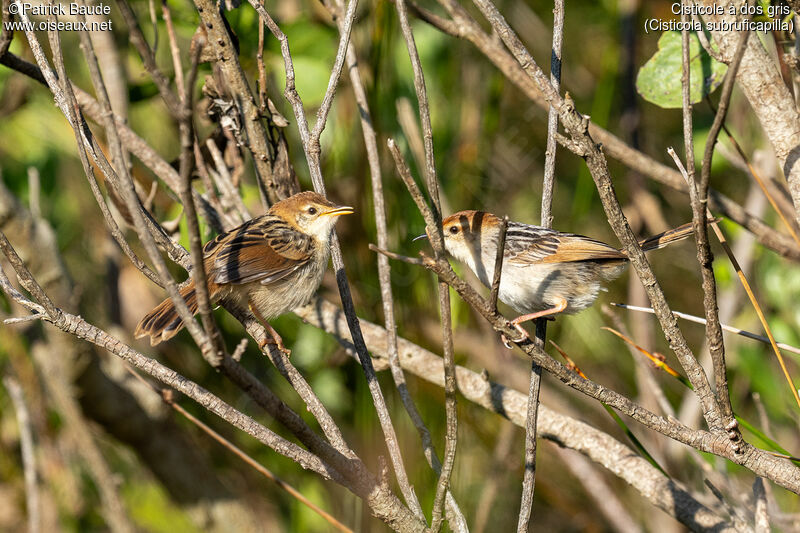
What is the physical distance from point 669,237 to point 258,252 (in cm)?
193

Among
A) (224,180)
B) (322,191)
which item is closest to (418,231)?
(224,180)

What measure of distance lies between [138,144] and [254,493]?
3171 mm

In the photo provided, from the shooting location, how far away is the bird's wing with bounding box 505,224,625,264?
354 cm

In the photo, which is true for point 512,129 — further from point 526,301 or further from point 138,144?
point 138,144

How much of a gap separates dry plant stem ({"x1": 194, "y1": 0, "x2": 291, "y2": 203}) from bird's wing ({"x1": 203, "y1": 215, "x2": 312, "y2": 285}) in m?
0.29

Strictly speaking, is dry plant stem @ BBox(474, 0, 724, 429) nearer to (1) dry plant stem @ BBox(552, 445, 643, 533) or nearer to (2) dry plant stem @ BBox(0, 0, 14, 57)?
(2) dry plant stem @ BBox(0, 0, 14, 57)

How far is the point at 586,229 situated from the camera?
6277 millimetres

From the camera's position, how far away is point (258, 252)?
135 inches

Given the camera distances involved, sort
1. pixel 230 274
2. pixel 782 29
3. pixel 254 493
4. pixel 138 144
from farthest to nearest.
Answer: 1. pixel 254 493
2. pixel 138 144
3. pixel 230 274
4. pixel 782 29

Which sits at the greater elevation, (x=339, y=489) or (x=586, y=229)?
(x=586, y=229)

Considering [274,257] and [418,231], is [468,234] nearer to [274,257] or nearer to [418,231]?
[418,231]

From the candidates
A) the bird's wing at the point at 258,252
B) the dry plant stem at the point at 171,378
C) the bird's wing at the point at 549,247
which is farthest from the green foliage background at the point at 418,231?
the dry plant stem at the point at 171,378

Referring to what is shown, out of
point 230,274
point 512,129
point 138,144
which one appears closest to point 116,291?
point 138,144

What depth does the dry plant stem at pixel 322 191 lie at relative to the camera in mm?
2321
